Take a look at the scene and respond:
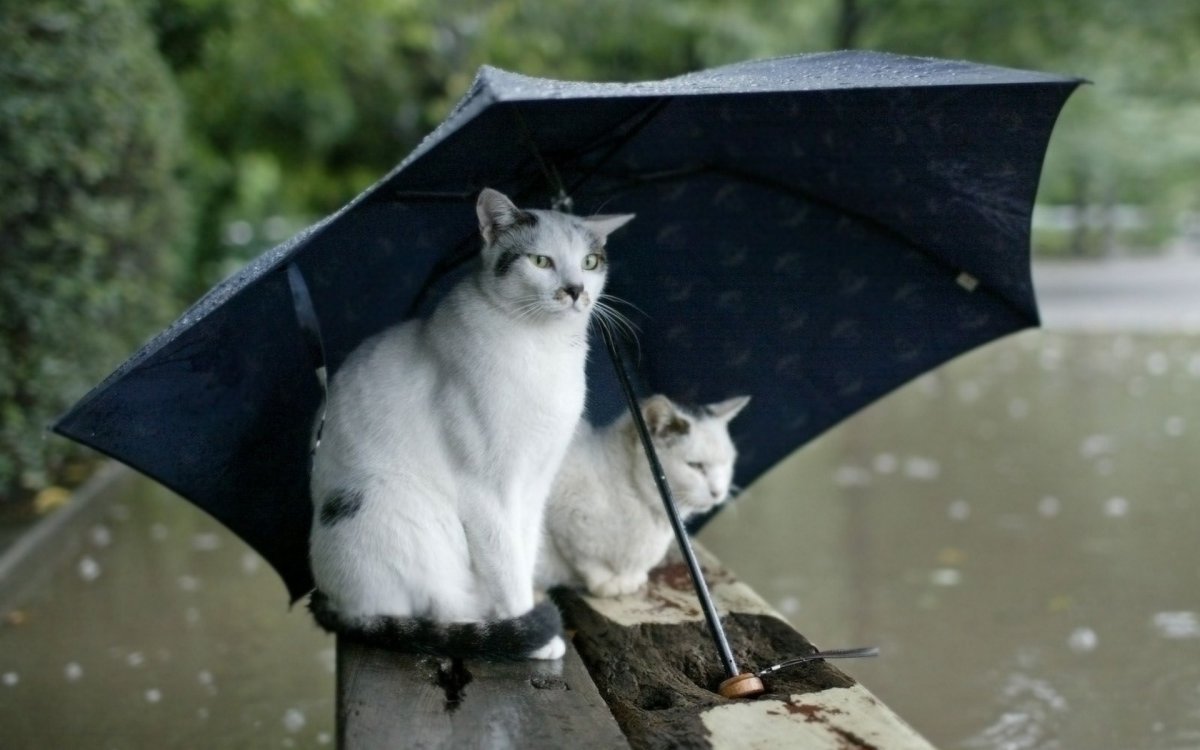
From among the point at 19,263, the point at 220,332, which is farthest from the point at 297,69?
the point at 220,332

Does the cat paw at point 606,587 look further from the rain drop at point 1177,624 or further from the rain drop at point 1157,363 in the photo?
the rain drop at point 1157,363

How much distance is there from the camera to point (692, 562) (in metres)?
2.45

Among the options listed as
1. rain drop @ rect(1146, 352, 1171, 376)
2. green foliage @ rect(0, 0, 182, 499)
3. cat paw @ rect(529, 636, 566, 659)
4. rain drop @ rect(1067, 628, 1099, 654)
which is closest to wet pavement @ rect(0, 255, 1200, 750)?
rain drop @ rect(1067, 628, 1099, 654)

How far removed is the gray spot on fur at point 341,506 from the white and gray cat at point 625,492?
66cm

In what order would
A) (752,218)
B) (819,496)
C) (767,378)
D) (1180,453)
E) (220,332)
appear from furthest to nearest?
1. (1180,453)
2. (819,496)
3. (767,378)
4. (752,218)
5. (220,332)

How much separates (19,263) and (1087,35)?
31.7 ft

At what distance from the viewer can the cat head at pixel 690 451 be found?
2795mm

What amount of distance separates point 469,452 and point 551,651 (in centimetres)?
→ 47

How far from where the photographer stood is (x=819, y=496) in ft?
20.9

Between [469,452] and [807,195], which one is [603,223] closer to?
[469,452]

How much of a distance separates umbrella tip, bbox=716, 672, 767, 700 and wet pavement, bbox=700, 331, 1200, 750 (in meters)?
1.41

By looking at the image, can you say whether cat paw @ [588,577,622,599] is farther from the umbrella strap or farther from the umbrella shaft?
the umbrella strap

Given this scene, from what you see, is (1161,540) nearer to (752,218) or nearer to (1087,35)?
(752,218)

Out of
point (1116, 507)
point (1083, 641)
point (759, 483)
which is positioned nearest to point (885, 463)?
point (759, 483)
